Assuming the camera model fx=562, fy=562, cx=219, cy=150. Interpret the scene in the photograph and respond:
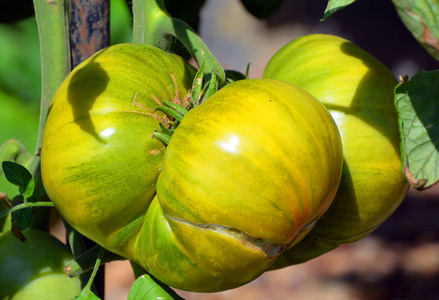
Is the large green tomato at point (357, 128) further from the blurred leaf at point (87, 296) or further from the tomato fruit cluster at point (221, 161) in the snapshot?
the blurred leaf at point (87, 296)

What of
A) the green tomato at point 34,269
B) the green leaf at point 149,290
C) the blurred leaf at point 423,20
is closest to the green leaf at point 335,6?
the blurred leaf at point 423,20

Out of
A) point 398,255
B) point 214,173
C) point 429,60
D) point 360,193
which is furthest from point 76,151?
point 429,60

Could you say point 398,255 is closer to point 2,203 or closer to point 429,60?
point 429,60

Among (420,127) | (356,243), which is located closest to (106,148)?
(420,127)

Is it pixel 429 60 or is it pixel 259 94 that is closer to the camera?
pixel 259 94

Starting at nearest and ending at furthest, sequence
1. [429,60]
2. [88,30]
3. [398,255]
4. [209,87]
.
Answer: [209,87] < [88,30] < [398,255] < [429,60]

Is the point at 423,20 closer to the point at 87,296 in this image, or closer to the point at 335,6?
the point at 335,6
